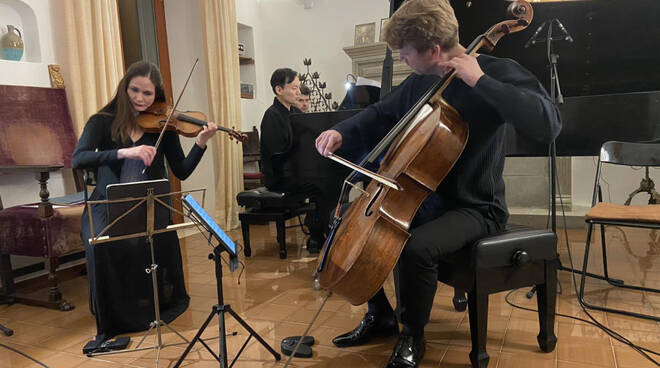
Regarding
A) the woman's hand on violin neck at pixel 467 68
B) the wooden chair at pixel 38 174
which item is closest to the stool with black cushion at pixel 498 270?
the woman's hand on violin neck at pixel 467 68

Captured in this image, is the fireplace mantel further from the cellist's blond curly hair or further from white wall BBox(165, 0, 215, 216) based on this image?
the cellist's blond curly hair

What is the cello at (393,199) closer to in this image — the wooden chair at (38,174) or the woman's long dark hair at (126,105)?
the woman's long dark hair at (126,105)

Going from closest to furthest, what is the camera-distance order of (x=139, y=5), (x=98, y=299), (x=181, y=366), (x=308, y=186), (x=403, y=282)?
(x=403, y=282), (x=181, y=366), (x=98, y=299), (x=308, y=186), (x=139, y=5)

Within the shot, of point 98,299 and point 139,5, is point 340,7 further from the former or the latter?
point 98,299

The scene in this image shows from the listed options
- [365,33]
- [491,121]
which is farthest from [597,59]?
[365,33]

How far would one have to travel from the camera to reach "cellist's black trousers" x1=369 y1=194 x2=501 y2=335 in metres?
1.45

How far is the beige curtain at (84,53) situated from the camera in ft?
9.70

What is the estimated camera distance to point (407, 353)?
1.50 meters

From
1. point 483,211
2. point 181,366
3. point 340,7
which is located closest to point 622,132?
point 483,211

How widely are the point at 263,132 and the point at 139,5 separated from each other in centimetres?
217

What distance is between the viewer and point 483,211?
1.58 metres

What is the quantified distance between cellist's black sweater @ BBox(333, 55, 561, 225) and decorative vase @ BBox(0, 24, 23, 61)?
258cm

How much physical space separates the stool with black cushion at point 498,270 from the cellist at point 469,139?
0.07 meters

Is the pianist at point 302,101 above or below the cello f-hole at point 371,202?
above
